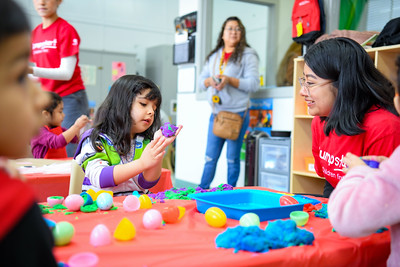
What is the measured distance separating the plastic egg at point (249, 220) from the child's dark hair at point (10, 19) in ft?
2.10

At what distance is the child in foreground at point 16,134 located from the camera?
0.45 meters

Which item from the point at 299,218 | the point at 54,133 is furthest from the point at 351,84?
the point at 54,133

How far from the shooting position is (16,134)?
0.47m

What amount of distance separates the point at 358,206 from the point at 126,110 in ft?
3.94

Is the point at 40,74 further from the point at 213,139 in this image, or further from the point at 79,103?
the point at 213,139

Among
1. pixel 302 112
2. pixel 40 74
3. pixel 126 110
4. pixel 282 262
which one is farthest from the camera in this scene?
pixel 302 112

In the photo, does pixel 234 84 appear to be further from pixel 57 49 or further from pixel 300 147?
pixel 57 49

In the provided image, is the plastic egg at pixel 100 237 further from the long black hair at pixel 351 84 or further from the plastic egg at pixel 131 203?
the long black hair at pixel 351 84

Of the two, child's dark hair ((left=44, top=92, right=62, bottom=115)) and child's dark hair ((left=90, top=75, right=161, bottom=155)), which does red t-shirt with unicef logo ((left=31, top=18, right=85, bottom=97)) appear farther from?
child's dark hair ((left=90, top=75, right=161, bottom=155))

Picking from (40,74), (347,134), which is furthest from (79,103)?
(347,134)

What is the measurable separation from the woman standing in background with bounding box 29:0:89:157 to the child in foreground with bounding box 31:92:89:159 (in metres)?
0.07

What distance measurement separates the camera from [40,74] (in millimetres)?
2633

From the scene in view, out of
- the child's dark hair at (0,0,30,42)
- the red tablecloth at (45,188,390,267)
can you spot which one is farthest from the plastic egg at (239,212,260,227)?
the child's dark hair at (0,0,30,42)

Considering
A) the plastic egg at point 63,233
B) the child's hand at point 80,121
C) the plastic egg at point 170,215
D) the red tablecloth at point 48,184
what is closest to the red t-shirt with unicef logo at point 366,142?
the plastic egg at point 170,215
